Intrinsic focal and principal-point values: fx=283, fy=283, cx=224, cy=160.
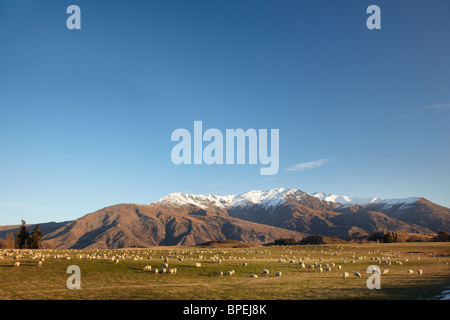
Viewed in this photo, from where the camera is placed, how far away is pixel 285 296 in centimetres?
2075

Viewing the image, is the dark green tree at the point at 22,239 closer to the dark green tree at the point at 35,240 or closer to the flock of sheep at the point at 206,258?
the dark green tree at the point at 35,240

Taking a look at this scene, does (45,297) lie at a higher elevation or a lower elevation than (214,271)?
higher

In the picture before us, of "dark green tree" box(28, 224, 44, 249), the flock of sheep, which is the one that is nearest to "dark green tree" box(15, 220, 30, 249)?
"dark green tree" box(28, 224, 44, 249)

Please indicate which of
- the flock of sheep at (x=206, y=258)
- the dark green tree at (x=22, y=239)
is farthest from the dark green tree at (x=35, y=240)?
the flock of sheep at (x=206, y=258)

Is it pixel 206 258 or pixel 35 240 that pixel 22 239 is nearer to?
pixel 35 240

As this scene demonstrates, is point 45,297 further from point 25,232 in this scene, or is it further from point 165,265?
point 25,232

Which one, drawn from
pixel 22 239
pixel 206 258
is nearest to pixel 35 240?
pixel 22 239
